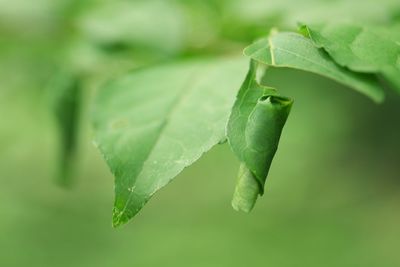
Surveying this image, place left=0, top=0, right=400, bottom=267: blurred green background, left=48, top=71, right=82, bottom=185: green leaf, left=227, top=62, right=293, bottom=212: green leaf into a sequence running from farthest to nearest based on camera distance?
left=0, top=0, right=400, bottom=267: blurred green background
left=48, top=71, right=82, bottom=185: green leaf
left=227, top=62, right=293, bottom=212: green leaf

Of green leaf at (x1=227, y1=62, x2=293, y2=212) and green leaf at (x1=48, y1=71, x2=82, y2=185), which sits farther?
green leaf at (x1=48, y1=71, x2=82, y2=185)

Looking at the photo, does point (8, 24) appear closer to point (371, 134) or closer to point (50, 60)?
point (50, 60)

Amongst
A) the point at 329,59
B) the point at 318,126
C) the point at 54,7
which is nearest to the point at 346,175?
the point at 318,126

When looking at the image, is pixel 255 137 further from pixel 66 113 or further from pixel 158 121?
pixel 66 113

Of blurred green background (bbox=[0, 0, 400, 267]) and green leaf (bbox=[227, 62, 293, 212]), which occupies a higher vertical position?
green leaf (bbox=[227, 62, 293, 212])

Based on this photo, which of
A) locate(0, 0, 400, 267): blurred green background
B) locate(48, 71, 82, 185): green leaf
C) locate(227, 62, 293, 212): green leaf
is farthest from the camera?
locate(0, 0, 400, 267): blurred green background

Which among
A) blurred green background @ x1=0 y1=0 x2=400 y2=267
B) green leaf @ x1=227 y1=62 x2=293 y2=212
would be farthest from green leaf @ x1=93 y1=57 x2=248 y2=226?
blurred green background @ x1=0 y1=0 x2=400 y2=267

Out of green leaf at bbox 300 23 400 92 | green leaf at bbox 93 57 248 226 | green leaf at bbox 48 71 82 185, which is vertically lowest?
green leaf at bbox 48 71 82 185

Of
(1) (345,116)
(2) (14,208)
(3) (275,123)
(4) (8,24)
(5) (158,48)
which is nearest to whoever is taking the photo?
(3) (275,123)

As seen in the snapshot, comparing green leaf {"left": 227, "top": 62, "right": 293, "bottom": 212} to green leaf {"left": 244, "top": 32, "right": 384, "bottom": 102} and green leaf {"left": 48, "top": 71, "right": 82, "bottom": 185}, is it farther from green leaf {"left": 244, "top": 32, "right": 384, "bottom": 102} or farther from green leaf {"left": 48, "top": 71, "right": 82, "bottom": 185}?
green leaf {"left": 48, "top": 71, "right": 82, "bottom": 185}
